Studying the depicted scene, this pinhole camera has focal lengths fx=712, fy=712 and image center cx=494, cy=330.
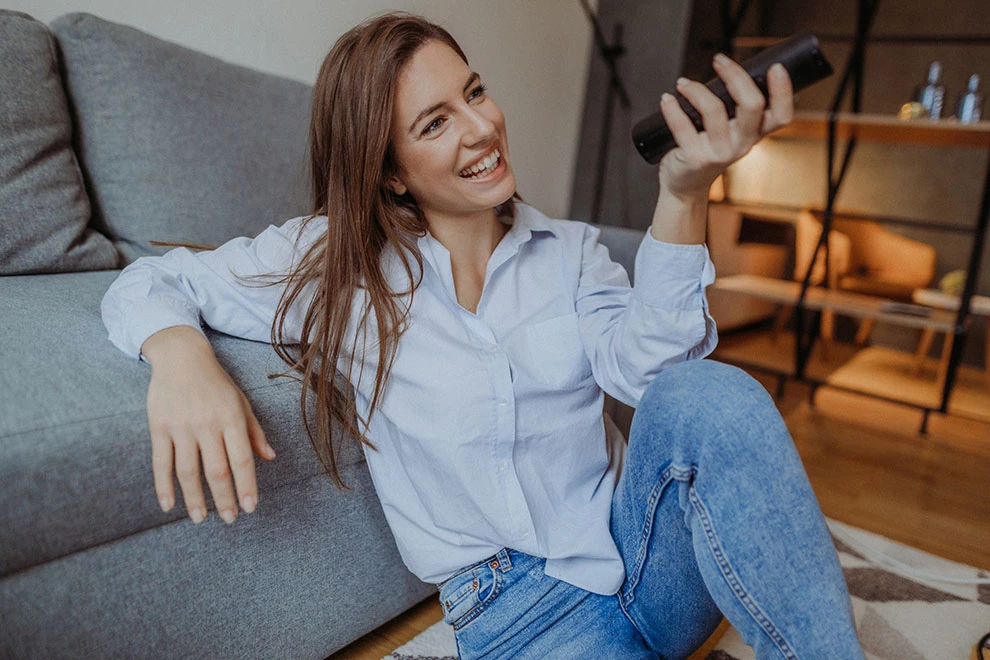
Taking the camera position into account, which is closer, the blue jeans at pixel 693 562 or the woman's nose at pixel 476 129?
the blue jeans at pixel 693 562

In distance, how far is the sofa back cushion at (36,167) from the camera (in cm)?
103

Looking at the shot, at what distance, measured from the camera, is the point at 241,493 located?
659 millimetres

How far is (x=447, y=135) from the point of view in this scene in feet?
2.76

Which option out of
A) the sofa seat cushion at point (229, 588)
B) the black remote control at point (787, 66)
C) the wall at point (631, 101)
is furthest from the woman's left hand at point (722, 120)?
the wall at point (631, 101)

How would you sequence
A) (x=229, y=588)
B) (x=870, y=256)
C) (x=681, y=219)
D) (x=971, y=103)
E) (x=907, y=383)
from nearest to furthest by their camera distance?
1. (x=681, y=219)
2. (x=229, y=588)
3. (x=971, y=103)
4. (x=907, y=383)
5. (x=870, y=256)

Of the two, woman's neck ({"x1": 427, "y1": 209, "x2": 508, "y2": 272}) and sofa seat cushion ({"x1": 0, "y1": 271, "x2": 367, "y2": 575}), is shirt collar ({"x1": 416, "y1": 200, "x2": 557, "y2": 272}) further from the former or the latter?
sofa seat cushion ({"x1": 0, "y1": 271, "x2": 367, "y2": 575})

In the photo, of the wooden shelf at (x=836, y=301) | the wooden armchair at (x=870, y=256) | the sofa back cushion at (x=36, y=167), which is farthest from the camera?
the wooden armchair at (x=870, y=256)

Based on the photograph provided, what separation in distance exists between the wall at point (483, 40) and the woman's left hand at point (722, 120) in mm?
1036

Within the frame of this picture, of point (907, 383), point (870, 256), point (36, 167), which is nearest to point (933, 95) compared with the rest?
point (870, 256)

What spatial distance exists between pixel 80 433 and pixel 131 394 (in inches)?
2.8

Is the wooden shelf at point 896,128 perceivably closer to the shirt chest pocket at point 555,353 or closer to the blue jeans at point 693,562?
the shirt chest pocket at point 555,353

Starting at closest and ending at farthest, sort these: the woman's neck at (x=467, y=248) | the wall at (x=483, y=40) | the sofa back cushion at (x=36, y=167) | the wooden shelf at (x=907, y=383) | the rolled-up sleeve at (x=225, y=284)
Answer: the rolled-up sleeve at (x=225, y=284), the woman's neck at (x=467, y=248), the sofa back cushion at (x=36, y=167), the wall at (x=483, y=40), the wooden shelf at (x=907, y=383)

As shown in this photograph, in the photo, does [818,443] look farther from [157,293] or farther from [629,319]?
[157,293]

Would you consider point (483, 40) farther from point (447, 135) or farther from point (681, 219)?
point (681, 219)
